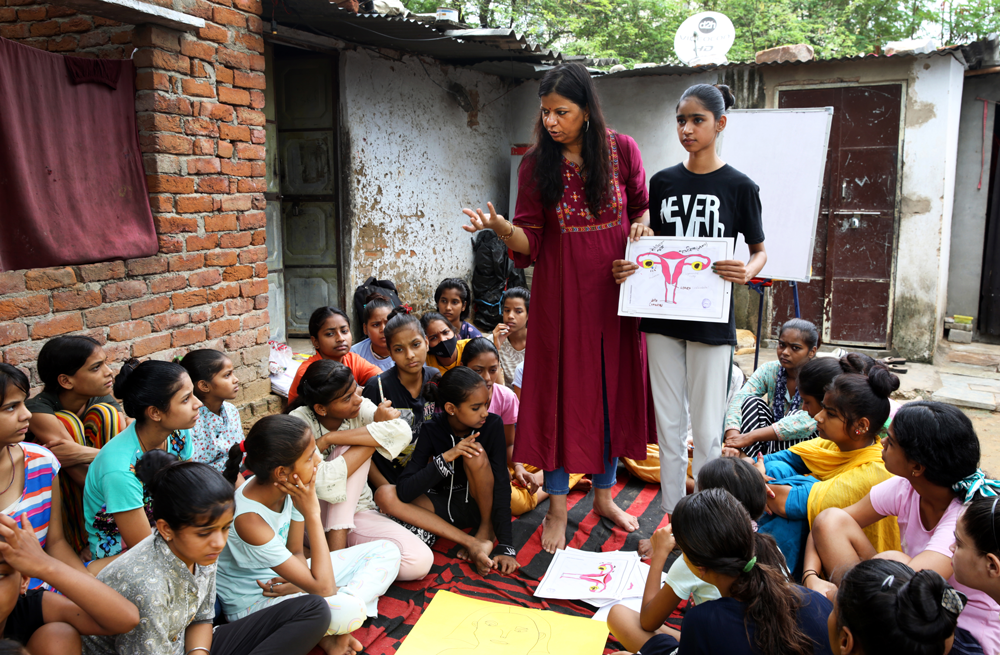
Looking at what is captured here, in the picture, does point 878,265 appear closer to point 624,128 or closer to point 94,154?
point 624,128

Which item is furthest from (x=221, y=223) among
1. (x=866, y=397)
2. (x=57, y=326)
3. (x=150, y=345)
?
(x=866, y=397)

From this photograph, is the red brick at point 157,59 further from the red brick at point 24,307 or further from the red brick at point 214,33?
the red brick at point 24,307

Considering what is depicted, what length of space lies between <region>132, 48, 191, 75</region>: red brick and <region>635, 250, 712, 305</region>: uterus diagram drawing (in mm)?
2528

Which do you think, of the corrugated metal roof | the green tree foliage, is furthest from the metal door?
the green tree foliage

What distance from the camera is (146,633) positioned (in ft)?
5.99

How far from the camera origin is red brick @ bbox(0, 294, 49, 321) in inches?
117

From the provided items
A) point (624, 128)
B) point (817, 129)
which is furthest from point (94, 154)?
point (624, 128)

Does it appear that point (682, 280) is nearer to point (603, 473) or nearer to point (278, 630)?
point (603, 473)

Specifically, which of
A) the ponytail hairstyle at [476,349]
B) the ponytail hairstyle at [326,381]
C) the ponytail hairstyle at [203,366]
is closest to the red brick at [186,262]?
the ponytail hairstyle at [203,366]

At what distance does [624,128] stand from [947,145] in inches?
118

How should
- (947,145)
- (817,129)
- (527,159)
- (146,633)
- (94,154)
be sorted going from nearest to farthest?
(146,633), (527,159), (94,154), (817,129), (947,145)

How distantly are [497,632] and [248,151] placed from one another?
292 cm

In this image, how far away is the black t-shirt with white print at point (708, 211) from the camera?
9.02ft

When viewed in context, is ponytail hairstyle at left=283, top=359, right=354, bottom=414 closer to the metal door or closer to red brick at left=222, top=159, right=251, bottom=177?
red brick at left=222, top=159, right=251, bottom=177
